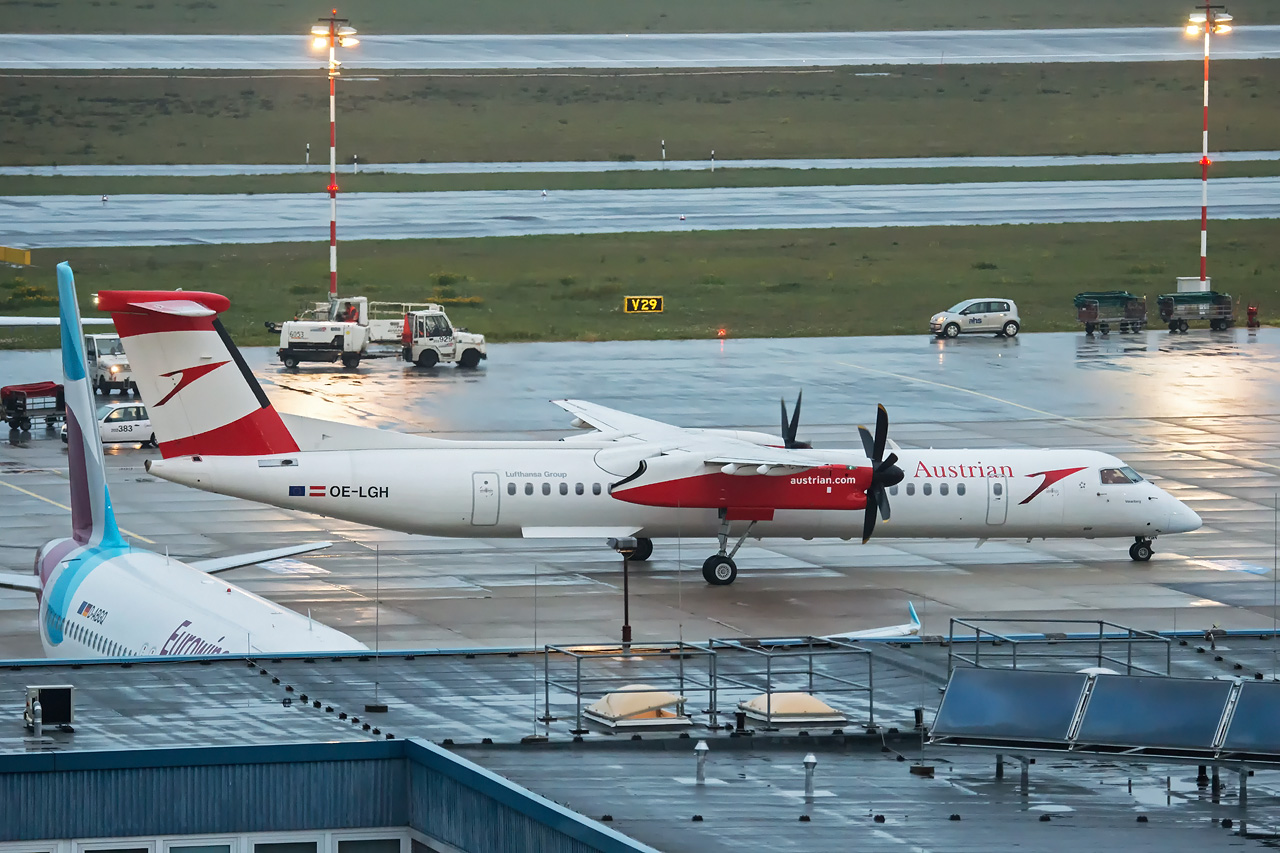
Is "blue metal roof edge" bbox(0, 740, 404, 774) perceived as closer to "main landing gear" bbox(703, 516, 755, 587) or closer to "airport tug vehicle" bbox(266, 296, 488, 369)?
"main landing gear" bbox(703, 516, 755, 587)

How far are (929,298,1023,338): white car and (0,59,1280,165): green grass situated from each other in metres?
58.1

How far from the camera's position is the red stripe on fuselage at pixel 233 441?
4456 centimetres

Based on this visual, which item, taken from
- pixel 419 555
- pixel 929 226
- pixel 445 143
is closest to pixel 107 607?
pixel 419 555

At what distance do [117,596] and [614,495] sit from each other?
62.5ft

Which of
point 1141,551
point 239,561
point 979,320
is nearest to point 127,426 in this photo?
point 239,561

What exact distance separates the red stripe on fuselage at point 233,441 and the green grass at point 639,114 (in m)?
101

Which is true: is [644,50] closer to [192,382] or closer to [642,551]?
[642,551]

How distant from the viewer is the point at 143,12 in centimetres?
18388

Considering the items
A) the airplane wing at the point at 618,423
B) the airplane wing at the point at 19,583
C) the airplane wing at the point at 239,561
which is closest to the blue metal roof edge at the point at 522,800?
the airplane wing at the point at 239,561

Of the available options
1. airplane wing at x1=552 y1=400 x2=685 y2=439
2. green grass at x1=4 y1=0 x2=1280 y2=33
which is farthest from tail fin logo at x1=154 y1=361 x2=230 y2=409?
green grass at x1=4 y1=0 x2=1280 y2=33

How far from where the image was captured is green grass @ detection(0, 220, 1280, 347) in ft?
314

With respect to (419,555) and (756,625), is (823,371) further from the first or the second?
(756,625)

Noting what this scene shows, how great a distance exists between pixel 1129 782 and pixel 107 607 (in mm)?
15309

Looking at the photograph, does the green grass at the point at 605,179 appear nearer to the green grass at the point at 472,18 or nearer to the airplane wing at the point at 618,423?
the green grass at the point at 472,18
